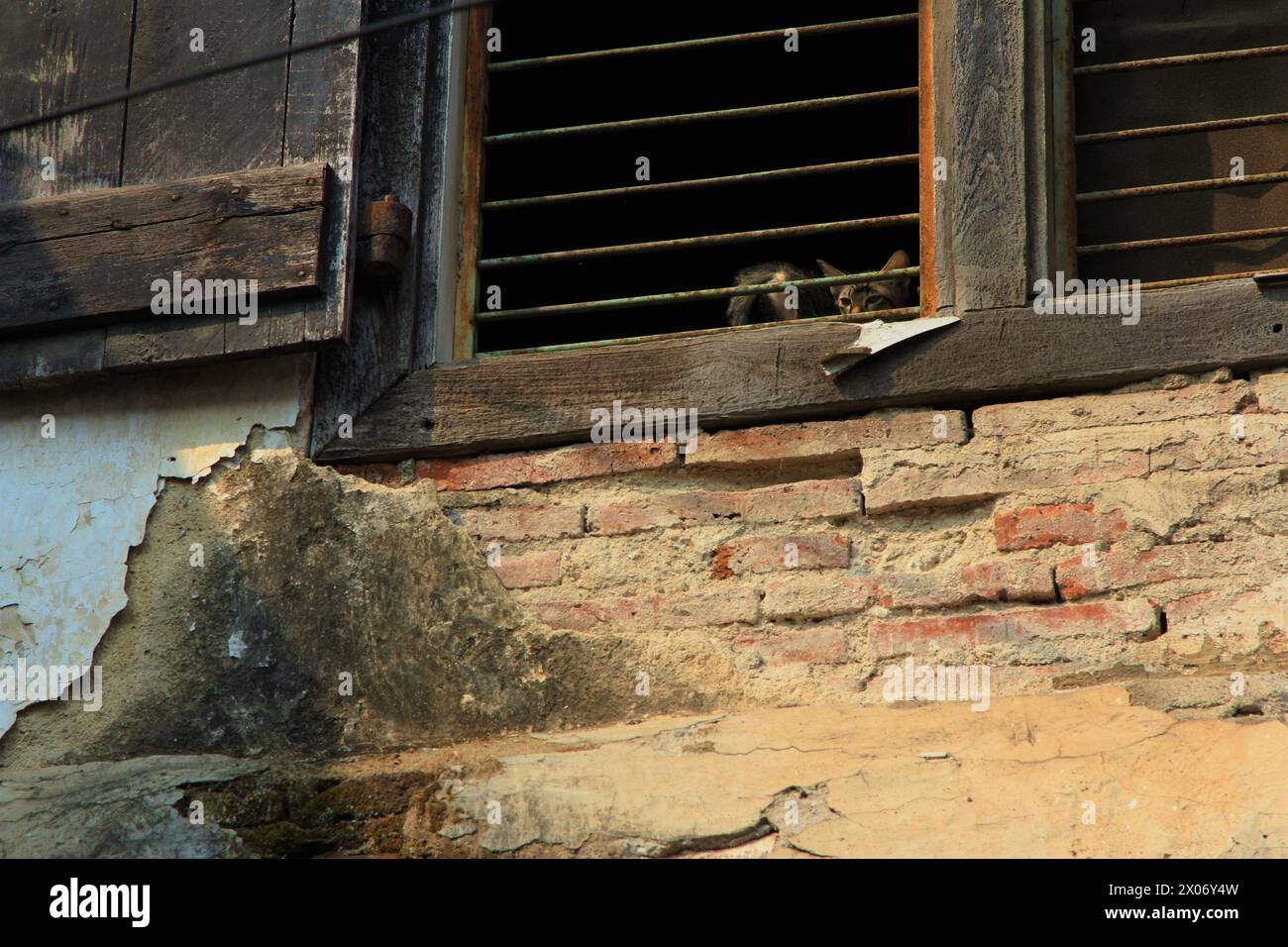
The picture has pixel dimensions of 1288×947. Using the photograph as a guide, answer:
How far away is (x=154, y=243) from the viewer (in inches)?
149

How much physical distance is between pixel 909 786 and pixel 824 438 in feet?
2.66

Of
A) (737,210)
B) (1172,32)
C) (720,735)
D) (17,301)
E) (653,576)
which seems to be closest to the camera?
(720,735)

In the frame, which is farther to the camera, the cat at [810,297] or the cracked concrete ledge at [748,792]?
the cat at [810,297]

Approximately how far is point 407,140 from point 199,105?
1.49ft

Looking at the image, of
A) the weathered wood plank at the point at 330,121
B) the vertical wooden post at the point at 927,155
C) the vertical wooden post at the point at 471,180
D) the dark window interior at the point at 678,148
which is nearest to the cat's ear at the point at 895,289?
the dark window interior at the point at 678,148

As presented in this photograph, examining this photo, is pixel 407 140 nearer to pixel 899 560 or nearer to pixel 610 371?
pixel 610 371

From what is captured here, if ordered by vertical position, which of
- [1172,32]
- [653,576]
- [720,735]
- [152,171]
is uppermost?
[1172,32]

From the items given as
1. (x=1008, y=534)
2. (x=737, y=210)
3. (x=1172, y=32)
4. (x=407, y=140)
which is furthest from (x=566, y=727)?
(x=737, y=210)

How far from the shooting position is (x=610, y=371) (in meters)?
3.70

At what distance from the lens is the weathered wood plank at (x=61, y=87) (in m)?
3.98

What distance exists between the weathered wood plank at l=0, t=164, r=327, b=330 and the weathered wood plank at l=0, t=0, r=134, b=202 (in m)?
0.12

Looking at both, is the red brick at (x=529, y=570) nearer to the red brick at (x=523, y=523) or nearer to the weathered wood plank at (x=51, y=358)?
the red brick at (x=523, y=523)

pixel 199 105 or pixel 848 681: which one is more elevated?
pixel 199 105

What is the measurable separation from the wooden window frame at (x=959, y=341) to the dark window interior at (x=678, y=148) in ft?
1.60
